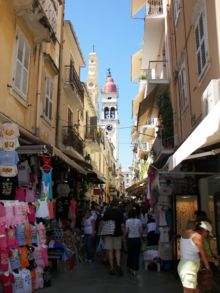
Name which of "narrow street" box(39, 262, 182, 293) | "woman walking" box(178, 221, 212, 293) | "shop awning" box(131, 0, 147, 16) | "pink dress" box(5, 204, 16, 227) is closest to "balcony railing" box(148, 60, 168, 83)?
"shop awning" box(131, 0, 147, 16)

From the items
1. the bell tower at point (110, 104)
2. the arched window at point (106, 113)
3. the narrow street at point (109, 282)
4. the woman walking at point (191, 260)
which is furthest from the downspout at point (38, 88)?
the arched window at point (106, 113)

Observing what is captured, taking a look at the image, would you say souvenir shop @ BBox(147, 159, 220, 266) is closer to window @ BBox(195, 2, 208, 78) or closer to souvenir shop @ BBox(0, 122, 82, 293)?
window @ BBox(195, 2, 208, 78)

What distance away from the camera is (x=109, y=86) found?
89188mm

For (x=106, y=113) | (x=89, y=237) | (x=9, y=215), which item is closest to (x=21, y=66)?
(x=9, y=215)

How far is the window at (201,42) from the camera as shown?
31.5 ft

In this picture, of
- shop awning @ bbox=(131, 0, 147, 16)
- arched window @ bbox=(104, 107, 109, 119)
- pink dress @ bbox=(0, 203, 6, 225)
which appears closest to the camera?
pink dress @ bbox=(0, 203, 6, 225)

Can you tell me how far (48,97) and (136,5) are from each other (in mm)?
8273

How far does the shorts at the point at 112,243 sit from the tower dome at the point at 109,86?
259 feet

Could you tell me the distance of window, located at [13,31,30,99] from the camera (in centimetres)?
1056

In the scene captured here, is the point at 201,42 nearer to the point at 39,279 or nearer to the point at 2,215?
the point at 2,215

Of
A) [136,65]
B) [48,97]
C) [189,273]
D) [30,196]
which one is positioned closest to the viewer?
[189,273]

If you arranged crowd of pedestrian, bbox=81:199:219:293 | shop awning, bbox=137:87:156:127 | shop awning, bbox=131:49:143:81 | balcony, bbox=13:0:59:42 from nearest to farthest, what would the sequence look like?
crowd of pedestrian, bbox=81:199:219:293 → balcony, bbox=13:0:59:42 → shop awning, bbox=137:87:156:127 → shop awning, bbox=131:49:143:81

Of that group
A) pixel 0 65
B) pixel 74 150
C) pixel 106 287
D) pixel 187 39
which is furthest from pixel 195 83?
pixel 74 150

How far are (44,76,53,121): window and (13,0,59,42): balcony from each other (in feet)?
6.88
